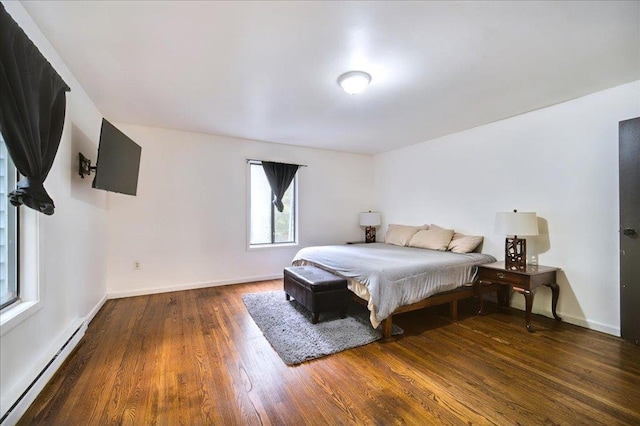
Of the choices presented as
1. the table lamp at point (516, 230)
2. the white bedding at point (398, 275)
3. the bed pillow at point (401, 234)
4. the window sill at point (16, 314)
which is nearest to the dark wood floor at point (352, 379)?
the white bedding at point (398, 275)

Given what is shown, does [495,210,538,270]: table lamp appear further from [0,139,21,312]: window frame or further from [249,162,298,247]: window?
[0,139,21,312]: window frame

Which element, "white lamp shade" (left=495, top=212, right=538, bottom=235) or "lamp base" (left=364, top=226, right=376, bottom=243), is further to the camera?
"lamp base" (left=364, top=226, right=376, bottom=243)

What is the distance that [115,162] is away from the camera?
2.61m

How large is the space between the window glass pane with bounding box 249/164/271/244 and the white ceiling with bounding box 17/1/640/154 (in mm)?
1516

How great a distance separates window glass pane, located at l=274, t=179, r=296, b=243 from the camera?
4855 millimetres

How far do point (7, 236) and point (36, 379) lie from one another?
0.91 m

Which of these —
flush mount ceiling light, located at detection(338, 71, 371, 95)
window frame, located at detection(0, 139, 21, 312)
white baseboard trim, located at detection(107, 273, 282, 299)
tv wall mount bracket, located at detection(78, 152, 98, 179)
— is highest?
flush mount ceiling light, located at detection(338, 71, 371, 95)

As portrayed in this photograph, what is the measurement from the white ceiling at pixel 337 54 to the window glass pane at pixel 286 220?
72.7 inches

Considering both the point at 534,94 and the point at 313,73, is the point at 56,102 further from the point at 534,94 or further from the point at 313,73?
the point at 534,94

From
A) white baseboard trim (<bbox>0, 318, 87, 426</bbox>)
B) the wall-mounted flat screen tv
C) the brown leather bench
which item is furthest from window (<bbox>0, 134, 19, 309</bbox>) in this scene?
the brown leather bench

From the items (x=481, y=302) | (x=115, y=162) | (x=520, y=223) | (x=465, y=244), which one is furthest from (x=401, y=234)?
(x=115, y=162)

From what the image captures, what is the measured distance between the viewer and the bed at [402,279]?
248cm

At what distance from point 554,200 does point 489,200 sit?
0.70 metres

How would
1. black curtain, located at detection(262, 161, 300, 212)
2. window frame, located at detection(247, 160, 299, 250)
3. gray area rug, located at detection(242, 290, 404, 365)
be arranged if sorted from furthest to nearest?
black curtain, located at detection(262, 161, 300, 212), window frame, located at detection(247, 160, 299, 250), gray area rug, located at detection(242, 290, 404, 365)
